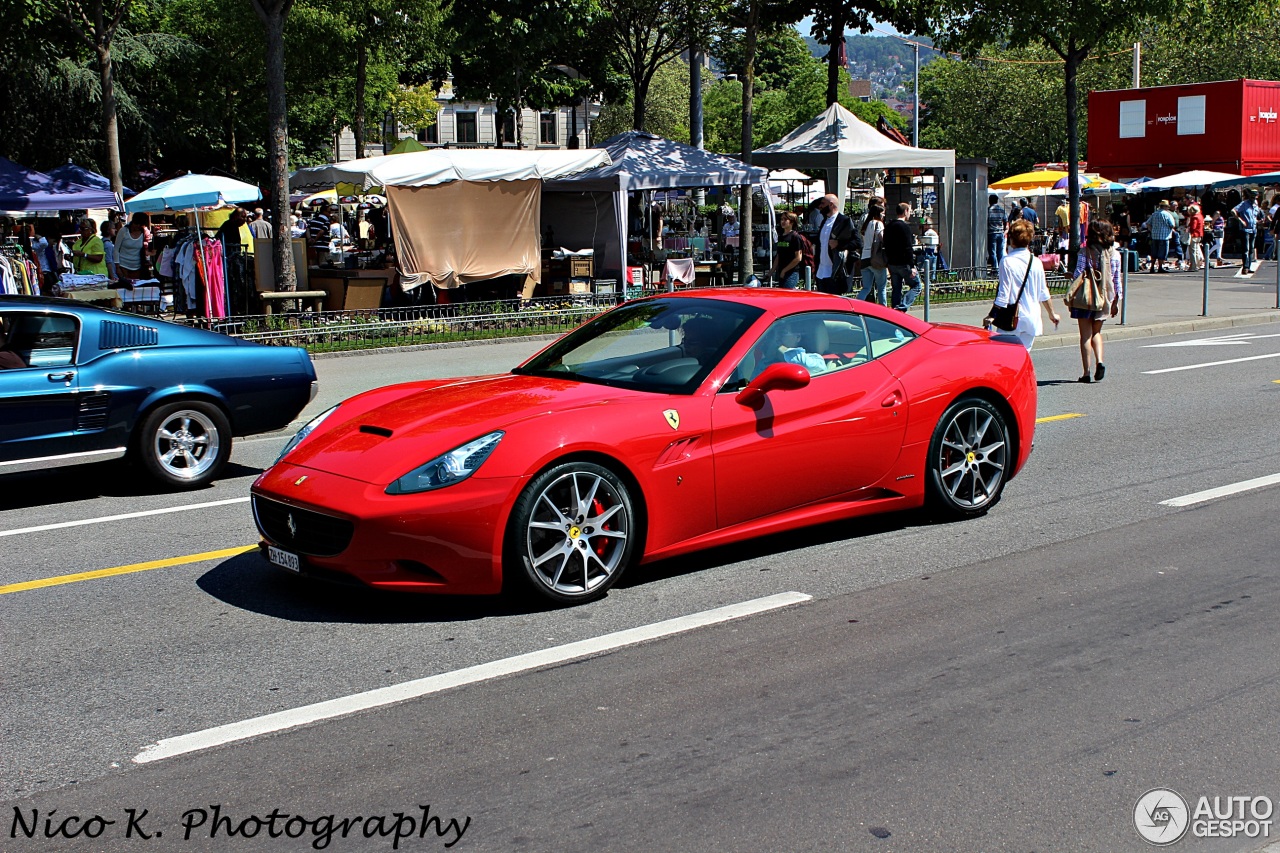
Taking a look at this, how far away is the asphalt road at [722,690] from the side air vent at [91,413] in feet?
3.31

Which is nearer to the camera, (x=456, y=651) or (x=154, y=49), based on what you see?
(x=456, y=651)

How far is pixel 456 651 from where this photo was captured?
215 inches

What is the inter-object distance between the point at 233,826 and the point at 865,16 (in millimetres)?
40945

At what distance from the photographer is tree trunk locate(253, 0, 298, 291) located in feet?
64.4

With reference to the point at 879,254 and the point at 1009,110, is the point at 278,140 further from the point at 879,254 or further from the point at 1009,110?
the point at 1009,110

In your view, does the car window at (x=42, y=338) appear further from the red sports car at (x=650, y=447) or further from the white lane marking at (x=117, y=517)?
the red sports car at (x=650, y=447)

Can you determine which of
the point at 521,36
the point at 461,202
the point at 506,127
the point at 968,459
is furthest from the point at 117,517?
the point at 506,127

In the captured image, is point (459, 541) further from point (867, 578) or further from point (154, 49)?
point (154, 49)

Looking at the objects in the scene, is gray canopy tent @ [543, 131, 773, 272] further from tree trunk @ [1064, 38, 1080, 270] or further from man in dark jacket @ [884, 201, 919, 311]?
tree trunk @ [1064, 38, 1080, 270]

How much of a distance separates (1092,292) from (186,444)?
8710 millimetres

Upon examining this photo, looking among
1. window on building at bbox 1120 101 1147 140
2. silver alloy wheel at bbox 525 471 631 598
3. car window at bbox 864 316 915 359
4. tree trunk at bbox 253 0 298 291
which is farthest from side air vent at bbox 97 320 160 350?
window on building at bbox 1120 101 1147 140

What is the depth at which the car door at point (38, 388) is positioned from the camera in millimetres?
8500

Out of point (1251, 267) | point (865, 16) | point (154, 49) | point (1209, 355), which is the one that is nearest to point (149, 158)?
point (154, 49)

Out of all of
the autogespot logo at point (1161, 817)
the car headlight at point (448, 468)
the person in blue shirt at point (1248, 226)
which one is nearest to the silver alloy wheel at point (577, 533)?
the car headlight at point (448, 468)
